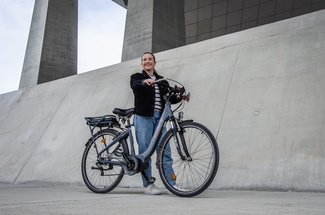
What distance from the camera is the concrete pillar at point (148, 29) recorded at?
10.1 meters

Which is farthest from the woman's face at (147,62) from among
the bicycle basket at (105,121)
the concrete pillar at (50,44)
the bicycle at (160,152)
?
the concrete pillar at (50,44)

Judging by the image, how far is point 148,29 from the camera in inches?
398

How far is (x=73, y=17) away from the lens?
1312 centimetres

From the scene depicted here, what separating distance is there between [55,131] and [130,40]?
3.63 meters

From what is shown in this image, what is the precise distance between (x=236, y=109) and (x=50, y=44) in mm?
8456

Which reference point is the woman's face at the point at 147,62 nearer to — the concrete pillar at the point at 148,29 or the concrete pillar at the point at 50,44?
the concrete pillar at the point at 148,29

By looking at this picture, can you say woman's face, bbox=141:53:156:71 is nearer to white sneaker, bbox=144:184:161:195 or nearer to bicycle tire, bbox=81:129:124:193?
bicycle tire, bbox=81:129:124:193

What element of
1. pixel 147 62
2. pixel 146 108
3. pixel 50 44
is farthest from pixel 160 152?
pixel 50 44

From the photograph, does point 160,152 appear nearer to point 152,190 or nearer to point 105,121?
point 152,190

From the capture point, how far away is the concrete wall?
4.60m

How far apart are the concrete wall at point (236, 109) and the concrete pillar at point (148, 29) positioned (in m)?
1.60

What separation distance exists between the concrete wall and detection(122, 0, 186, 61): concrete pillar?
5.26 ft

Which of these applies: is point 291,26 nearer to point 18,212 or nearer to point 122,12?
point 18,212

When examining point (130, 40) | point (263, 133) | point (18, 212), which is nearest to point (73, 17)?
point (130, 40)
